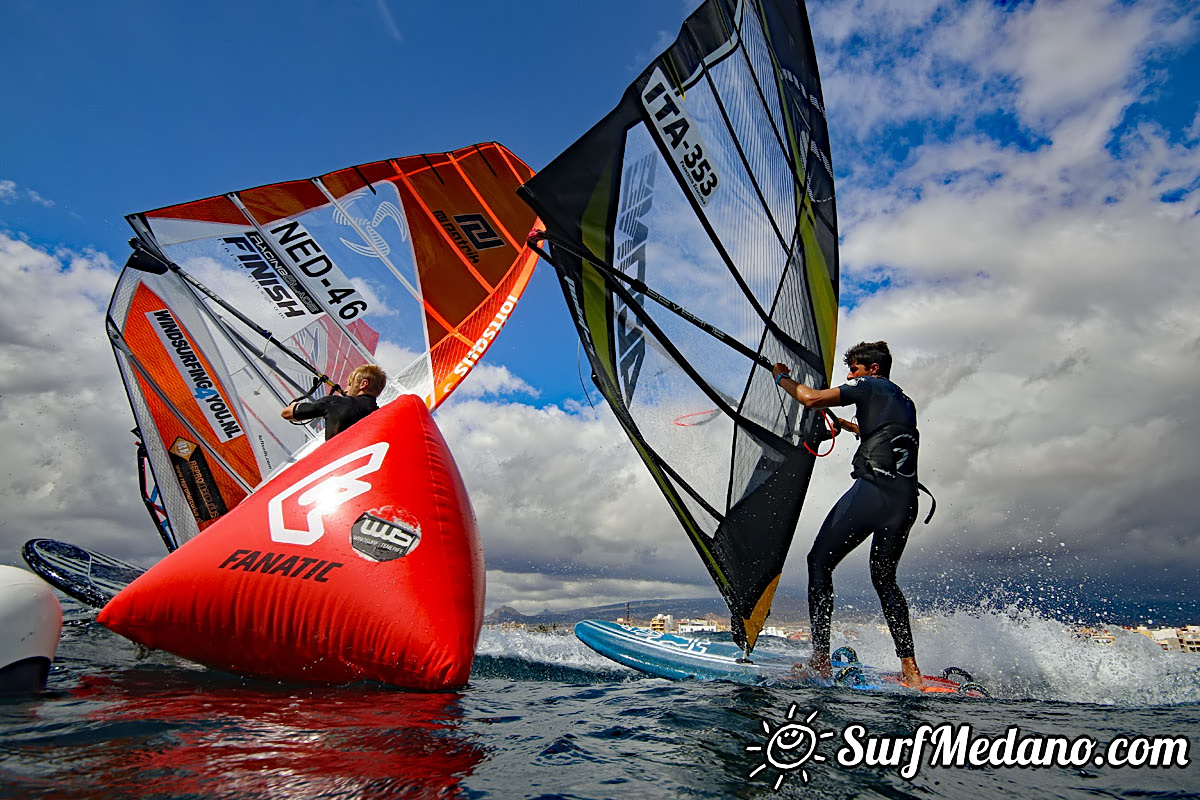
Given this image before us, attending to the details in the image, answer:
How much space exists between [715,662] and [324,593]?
138 inches

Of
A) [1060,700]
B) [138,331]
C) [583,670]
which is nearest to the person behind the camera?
[1060,700]

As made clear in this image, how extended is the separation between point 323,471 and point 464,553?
3.11ft

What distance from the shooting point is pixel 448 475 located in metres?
3.72

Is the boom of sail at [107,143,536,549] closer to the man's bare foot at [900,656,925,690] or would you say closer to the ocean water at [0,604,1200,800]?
the ocean water at [0,604,1200,800]

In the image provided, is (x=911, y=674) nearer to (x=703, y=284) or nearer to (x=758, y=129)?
(x=703, y=284)

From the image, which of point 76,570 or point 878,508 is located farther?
point 76,570

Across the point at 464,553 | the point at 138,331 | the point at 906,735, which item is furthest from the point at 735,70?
the point at 138,331

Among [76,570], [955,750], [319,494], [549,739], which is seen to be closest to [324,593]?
[319,494]

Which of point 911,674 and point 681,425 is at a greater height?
point 681,425

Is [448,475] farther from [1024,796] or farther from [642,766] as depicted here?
[1024,796]

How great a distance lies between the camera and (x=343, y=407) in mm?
4652

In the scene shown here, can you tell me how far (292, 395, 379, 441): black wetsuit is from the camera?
15.2ft

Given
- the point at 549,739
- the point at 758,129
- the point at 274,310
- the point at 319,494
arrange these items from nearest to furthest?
the point at 549,739 → the point at 319,494 → the point at 758,129 → the point at 274,310

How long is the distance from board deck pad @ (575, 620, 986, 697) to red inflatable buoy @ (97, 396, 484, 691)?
236 cm
